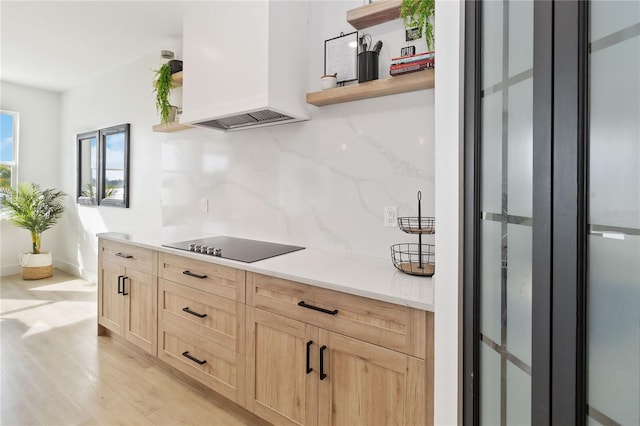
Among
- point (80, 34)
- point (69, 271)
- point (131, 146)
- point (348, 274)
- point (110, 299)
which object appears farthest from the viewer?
point (69, 271)

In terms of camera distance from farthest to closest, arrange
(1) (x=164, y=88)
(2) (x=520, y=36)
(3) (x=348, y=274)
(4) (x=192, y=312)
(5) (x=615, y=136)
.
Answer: (1) (x=164, y=88) → (4) (x=192, y=312) → (3) (x=348, y=274) → (2) (x=520, y=36) → (5) (x=615, y=136)

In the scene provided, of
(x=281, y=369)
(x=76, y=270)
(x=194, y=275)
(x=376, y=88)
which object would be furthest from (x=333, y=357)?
(x=76, y=270)

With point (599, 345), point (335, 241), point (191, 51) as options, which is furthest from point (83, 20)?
point (599, 345)

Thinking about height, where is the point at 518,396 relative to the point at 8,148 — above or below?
below

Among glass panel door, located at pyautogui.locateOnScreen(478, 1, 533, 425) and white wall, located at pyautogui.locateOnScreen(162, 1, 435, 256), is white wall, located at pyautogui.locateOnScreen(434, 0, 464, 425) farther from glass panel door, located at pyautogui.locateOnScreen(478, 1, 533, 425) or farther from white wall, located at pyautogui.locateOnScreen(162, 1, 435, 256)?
white wall, located at pyautogui.locateOnScreen(162, 1, 435, 256)

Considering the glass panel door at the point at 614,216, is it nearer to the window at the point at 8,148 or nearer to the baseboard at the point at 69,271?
the baseboard at the point at 69,271

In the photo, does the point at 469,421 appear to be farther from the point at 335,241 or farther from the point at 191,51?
the point at 191,51

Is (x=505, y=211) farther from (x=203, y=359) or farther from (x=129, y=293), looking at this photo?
(x=129, y=293)

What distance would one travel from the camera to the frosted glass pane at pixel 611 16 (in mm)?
592

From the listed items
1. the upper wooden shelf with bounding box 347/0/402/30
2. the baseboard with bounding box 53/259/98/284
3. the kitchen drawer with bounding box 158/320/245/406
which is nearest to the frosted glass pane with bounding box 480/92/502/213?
the upper wooden shelf with bounding box 347/0/402/30

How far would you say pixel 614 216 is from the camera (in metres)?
0.63

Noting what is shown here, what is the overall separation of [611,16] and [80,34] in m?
3.89

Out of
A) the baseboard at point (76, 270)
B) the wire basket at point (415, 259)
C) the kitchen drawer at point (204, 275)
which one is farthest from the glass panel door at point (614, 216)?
the baseboard at point (76, 270)

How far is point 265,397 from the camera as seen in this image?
1663mm
